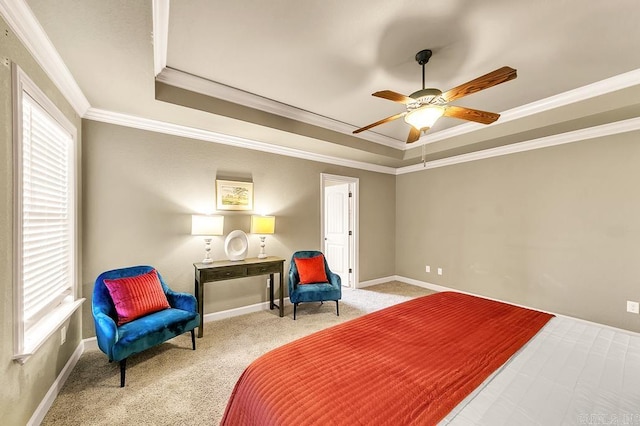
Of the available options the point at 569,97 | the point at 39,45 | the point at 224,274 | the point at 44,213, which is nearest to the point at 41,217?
the point at 44,213

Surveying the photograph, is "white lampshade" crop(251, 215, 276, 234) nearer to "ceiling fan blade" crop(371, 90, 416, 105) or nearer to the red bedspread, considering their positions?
the red bedspread

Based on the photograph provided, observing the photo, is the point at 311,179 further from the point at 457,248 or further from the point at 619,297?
the point at 619,297

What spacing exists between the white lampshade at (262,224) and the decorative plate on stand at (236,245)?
17 cm

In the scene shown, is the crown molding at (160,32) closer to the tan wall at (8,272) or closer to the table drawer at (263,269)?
the tan wall at (8,272)

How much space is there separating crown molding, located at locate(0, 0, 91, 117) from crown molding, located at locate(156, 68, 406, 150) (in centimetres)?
66

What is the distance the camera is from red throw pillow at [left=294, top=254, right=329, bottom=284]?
3715mm

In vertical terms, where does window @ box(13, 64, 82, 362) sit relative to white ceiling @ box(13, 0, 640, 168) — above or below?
below

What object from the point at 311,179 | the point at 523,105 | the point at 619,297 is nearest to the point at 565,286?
the point at 619,297

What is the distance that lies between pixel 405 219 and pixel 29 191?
17.0 ft

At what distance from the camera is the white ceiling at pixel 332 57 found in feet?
5.63

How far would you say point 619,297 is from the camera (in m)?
3.01

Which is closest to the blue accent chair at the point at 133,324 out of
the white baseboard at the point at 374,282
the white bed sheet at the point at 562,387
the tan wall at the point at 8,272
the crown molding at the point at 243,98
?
the tan wall at the point at 8,272

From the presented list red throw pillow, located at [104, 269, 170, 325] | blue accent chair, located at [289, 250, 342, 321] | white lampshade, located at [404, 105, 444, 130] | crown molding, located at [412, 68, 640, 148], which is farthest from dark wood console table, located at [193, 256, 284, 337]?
crown molding, located at [412, 68, 640, 148]

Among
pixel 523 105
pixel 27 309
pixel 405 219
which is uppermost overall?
pixel 523 105
